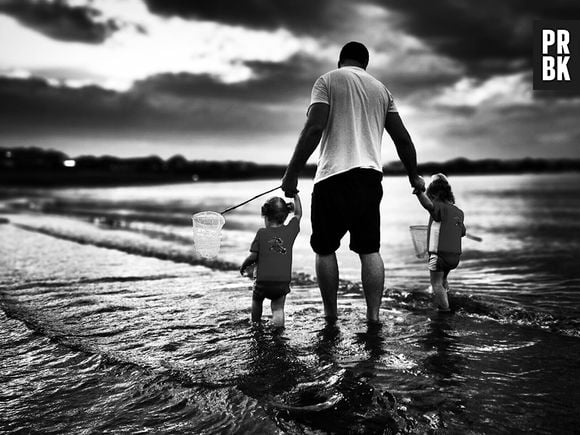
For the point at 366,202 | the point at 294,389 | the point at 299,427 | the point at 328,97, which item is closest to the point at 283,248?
the point at 366,202

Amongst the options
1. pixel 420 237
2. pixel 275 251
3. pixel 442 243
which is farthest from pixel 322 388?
pixel 420 237

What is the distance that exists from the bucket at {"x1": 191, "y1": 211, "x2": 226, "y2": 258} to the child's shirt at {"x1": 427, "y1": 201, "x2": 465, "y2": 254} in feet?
6.91

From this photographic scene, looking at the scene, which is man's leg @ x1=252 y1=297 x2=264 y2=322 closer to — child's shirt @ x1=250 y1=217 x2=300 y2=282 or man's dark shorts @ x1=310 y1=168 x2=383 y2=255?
child's shirt @ x1=250 y1=217 x2=300 y2=282

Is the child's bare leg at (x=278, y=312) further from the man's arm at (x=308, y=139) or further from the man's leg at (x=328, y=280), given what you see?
the man's arm at (x=308, y=139)

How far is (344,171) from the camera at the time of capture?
13.1 ft

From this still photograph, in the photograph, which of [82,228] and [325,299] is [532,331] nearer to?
[325,299]

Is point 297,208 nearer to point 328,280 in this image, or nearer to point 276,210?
point 276,210

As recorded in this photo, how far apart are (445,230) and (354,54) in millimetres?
1946

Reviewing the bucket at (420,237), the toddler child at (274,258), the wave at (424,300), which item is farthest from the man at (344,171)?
the wave at (424,300)

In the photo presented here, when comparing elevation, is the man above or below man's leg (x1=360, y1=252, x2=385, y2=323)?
above

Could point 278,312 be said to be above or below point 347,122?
below

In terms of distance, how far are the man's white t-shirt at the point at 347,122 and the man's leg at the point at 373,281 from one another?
0.81 metres

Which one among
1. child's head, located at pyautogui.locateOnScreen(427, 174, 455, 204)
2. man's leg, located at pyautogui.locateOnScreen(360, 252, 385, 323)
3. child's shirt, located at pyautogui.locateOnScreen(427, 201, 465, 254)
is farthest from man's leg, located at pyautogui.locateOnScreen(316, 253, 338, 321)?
child's head, located at pyautogui.locateOnScreen(427, 174, 455, 204)

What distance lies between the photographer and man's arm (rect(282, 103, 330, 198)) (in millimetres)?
4027
